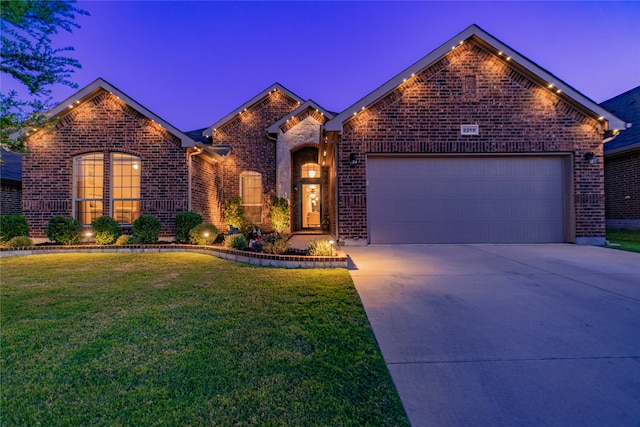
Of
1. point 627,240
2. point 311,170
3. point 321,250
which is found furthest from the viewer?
point 311,170

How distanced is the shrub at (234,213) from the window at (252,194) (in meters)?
0.84

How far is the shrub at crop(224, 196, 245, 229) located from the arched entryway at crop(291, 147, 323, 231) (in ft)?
8.04

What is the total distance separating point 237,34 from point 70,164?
140ft

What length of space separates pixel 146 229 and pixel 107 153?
3.28 metres

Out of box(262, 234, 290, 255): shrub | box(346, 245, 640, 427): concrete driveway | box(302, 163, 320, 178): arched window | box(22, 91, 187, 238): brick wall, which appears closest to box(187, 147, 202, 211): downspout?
box(22, 91, 187, 238): brick wall

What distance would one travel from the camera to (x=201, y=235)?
8117 mm

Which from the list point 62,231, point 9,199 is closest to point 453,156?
point 62,231

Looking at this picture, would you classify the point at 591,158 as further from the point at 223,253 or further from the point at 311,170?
the point at 223,253

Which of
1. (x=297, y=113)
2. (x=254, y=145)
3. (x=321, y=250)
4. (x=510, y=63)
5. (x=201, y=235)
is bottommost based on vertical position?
(x=321, y=250)

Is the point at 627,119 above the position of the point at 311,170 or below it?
above

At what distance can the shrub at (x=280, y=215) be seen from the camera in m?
12.0

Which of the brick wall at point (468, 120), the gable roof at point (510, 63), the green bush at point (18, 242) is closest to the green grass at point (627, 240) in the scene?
the brick wall at point (468, 120)

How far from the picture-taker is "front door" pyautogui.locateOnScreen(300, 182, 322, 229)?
46.5ft

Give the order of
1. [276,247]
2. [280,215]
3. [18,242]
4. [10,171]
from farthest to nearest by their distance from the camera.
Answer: [10,171] → [280,215] → [18,242] → [276,247]
